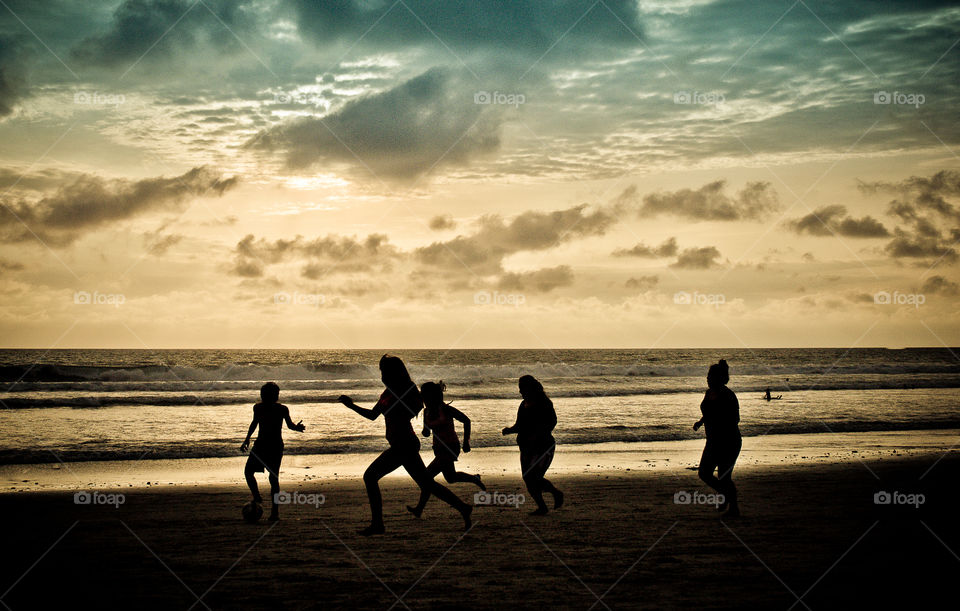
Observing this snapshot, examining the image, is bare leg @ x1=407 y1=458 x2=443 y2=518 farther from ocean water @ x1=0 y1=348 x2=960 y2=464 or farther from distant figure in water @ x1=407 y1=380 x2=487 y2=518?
ocean water @ x1=0 y1=348 x2=960 y2=464

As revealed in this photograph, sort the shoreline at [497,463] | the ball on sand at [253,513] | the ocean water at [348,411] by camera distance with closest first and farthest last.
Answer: the ball on sand at [253,513], the shoreline at [497,463], the ocean water at [348,411]

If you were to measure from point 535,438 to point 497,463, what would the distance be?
5.96 metres

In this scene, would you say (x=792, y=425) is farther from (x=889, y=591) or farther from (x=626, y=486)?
(x=889, y=591)

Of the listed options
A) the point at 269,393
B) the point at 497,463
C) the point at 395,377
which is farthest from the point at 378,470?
the point at 497,463

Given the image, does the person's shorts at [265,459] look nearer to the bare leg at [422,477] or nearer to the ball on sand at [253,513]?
the ball on sand at [253,513]

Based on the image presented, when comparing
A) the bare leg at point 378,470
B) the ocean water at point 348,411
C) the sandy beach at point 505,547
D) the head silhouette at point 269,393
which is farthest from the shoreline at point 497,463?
the bare leg at point 378,470

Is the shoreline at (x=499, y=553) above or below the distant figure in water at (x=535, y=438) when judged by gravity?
below

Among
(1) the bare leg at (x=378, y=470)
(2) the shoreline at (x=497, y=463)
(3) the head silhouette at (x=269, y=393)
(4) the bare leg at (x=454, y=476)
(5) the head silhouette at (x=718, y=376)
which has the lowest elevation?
(2) the shoreline at (x=497, y=463)

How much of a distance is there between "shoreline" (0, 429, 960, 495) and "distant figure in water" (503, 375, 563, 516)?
4.01m

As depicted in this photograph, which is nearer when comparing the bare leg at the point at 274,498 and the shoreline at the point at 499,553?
the shoreline at the point at 499,553

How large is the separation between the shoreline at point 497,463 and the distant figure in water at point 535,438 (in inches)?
158

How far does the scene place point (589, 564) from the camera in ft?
22.1

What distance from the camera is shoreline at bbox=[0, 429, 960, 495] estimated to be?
12844 millimetres

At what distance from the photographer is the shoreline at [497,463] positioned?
12844 millimetres
